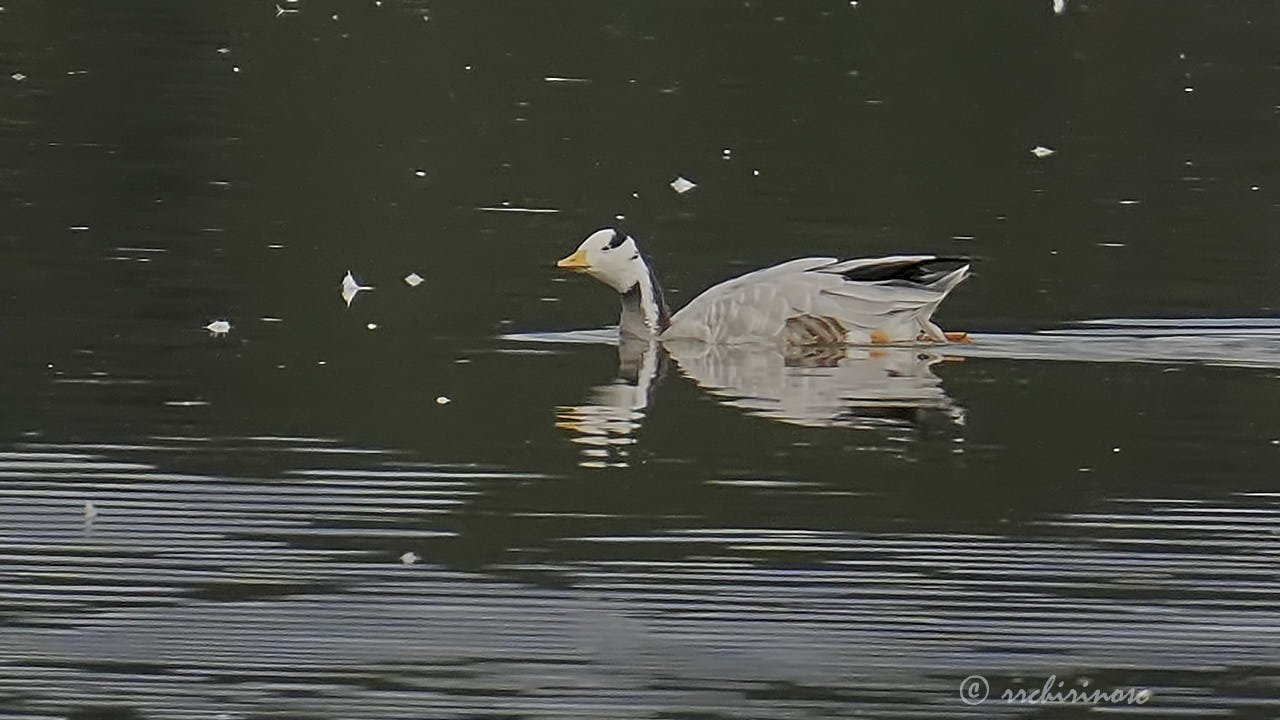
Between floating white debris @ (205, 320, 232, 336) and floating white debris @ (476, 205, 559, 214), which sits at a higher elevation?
floating white debris @ (205, 320, 232, 336)

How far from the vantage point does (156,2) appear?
31625mm

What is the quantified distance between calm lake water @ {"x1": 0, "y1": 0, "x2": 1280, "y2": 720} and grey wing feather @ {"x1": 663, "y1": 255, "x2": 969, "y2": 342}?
0.70ft

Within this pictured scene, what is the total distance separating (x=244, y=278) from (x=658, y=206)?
4.42 metres

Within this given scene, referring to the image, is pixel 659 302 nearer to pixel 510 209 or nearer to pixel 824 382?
pixel 824 382

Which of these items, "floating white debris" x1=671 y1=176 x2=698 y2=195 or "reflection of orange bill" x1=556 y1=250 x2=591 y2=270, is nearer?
"reflection of orange bill" x1=556 y1=250 x2=591 y2=270

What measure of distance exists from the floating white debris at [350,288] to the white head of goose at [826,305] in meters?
1.72

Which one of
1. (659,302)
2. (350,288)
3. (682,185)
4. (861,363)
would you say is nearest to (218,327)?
(350,288)

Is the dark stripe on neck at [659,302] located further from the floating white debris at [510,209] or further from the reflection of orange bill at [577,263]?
the floating white debris at [510,209]

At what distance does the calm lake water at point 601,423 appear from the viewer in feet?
25.4

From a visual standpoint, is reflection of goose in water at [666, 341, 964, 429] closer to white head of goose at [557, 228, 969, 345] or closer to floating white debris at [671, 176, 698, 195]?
white head of goose at [557, 228, 969, 345]
